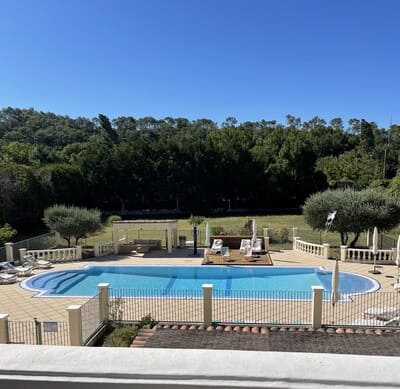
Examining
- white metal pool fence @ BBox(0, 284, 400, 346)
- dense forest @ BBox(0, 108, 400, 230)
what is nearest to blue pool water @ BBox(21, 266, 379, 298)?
white metal pool fence @ BBox(0, 284, 400, 346)

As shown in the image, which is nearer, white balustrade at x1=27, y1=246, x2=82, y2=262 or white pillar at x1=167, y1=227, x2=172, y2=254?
white balustrade at x1=27, y1=246, x2=82, y2=262

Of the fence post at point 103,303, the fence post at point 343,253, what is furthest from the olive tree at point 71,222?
the fence post at point 343,253

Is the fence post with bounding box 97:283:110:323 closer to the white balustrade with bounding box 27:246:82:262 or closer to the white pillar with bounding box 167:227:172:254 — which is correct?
the white balustrade with bounding box 27:246:82:262

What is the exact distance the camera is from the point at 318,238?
24891mm

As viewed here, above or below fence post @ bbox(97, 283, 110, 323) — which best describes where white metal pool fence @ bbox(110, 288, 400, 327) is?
below

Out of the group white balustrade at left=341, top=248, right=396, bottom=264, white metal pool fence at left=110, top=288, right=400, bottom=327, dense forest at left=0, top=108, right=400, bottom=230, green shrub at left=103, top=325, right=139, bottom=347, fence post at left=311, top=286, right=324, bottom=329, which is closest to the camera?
green shrub at left=103, top=325, right=139, bottom=347

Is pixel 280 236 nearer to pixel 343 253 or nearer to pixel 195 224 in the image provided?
pixel 195 224

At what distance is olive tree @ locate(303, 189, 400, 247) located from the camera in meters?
19.7

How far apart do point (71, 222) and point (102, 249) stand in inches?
96.9

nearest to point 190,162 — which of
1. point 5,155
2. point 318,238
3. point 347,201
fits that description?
point 5,155

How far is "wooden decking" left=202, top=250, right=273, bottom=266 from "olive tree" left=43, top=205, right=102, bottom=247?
7.54 m

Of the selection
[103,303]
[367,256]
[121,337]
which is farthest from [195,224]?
[121,337]

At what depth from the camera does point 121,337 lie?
358 inches

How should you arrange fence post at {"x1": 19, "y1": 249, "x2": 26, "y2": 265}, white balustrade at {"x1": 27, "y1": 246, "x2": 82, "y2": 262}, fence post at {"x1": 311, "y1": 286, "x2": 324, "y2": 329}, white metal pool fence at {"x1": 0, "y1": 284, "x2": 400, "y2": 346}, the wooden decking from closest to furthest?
white metal pool fence at {"x1": 0, "y1": 284, "x2": 400, "y2": 346}, fence post at {"x1": 311, "y1": 286, "x2": 324, "y2": 329}, the wooden decking, fence post at {"x1": 19, "y1": 249, "x2": 26, "y2": 265}, white balustrade at {"x1": 27, "y1": 246, "x2": 82, "y2": 262}
